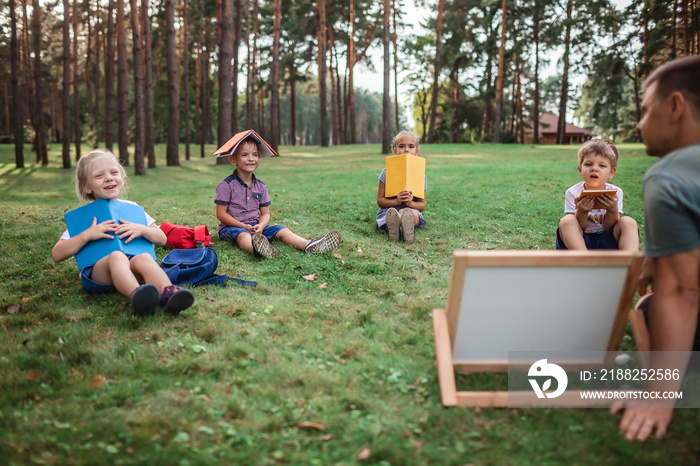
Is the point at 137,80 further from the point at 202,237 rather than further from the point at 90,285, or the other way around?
the point at 90,285

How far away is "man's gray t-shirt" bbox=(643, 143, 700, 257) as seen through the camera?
220 cm

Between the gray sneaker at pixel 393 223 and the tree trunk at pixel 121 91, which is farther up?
the tree trunk at pixel 121 91

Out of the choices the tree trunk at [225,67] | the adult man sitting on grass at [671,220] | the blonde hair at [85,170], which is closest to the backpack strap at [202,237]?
the blonde hair at [85,170]

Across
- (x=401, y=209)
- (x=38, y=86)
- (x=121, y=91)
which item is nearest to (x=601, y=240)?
→ (x=401, y=209)

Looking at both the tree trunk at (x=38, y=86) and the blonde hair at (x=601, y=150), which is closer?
the blonde hair at (x=601, y=150)

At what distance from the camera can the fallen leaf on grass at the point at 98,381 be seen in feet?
8.86

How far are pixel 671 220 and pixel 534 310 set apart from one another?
762 millimetres

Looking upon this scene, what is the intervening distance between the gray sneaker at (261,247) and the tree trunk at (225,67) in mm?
12474

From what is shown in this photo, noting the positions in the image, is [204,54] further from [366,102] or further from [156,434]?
[366,102]

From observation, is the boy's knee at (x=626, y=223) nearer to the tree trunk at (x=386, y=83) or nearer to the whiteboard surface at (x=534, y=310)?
the whiteboard surface at (x=534, y=310)

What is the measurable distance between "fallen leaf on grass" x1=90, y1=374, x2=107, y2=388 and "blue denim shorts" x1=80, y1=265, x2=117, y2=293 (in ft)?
4.72

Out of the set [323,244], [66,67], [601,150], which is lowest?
[323,244]

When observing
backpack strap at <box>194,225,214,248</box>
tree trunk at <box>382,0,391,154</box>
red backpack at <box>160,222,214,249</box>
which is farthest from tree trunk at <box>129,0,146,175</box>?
backpack strap at <box>194,225,214,248</box>

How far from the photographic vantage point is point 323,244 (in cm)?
559
